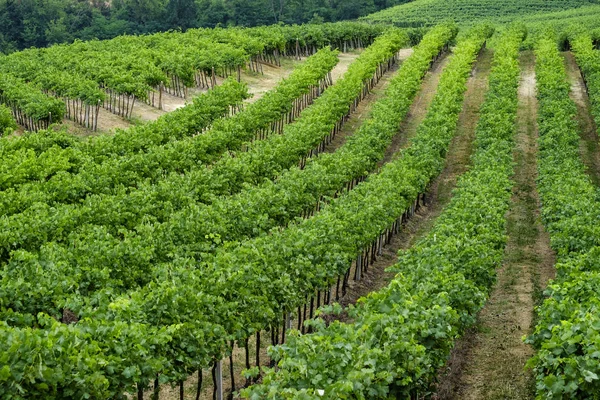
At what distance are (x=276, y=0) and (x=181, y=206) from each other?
118394 millimetres

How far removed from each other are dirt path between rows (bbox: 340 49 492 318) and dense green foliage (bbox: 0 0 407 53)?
51.3 meters

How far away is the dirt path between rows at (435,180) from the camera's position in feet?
95.8

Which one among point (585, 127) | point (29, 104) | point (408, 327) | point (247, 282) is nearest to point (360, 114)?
point (585, 127)

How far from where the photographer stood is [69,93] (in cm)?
4878

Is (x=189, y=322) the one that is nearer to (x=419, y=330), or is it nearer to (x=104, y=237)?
(x=419, y=330)

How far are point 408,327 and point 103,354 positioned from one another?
6.23 meters

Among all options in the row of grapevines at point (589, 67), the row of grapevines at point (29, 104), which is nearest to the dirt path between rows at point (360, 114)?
the row of grapevines at point (589, 67)

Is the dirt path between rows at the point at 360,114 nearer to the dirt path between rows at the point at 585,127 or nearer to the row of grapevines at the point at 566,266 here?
the row of grapevines at the point at 566,266

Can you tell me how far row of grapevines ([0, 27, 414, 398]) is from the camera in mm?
13492

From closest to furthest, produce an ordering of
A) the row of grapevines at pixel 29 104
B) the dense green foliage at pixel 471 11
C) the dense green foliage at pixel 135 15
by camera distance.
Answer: the row of grapevines at pixel 29 104, the dense green foliage at pixel 135 15, the dense green foliage at pixel 471 11

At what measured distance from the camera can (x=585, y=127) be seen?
167 feet

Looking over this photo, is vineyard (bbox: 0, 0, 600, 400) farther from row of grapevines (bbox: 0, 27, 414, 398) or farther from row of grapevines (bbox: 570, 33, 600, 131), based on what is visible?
row of grapevines (bbox: 570, 33, 600, 131)

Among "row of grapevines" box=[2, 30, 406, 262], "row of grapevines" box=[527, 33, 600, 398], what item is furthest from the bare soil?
"row of grapevines" box=[527, 33, 600, 398]

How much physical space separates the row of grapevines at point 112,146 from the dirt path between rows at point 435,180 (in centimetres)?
1189
